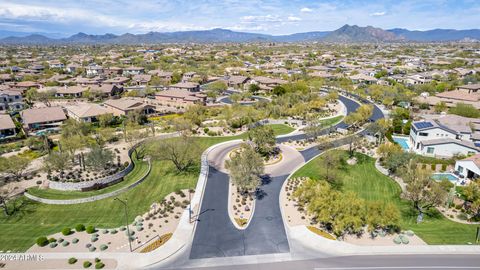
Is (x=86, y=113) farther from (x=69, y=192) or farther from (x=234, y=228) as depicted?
(x=234, y=228)

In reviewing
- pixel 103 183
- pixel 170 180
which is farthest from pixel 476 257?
pixel 103 183

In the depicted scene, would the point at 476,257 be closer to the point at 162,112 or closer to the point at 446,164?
the point at 446,164

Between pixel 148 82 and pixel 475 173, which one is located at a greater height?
pixel 148 82

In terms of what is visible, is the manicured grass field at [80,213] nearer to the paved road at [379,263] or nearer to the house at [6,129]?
Result: the paved road at [379,263]

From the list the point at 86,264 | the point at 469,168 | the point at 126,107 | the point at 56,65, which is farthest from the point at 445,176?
the point at 56,65

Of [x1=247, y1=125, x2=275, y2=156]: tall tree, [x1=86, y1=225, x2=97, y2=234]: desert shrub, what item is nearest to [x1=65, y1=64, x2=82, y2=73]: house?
[x1=247, y1=125, x2=275, y2=156]: tall tree

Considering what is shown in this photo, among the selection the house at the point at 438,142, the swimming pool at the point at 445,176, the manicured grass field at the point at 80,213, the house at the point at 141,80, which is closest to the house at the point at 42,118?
the manicured grass field at the point at 80,213
